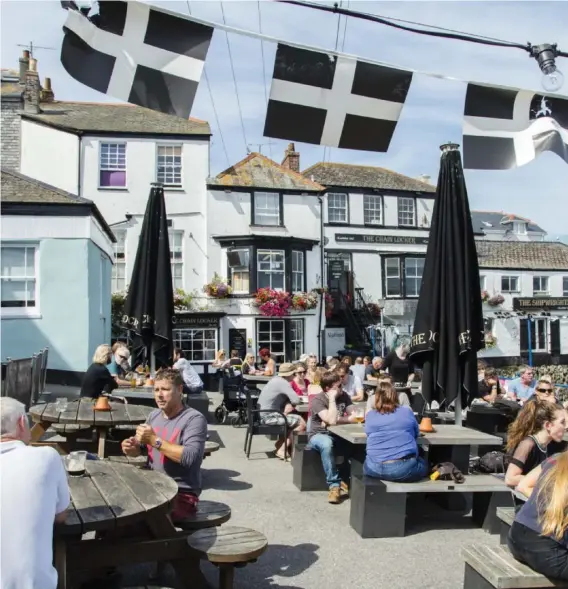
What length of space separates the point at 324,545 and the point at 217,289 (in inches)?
783

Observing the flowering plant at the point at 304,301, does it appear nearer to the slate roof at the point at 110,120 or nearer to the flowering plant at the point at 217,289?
the flowering plant at the point at 217,289

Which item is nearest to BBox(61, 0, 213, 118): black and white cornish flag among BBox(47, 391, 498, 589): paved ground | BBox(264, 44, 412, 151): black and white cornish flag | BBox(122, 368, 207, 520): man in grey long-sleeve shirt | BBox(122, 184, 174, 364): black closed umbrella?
BBox(264, 44, 412, 151): black and white cornish flag

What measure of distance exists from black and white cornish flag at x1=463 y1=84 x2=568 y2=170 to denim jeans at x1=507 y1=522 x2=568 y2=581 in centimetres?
445

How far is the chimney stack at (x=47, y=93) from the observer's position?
1066 inches

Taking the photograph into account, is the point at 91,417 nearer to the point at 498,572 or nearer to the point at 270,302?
the point at 498,572

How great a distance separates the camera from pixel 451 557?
18.0 feet

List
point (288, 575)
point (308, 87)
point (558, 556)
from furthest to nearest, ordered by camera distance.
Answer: point (308, 87) < point (288, 575) < point (558, 556)

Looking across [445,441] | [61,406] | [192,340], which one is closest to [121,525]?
[445,441]

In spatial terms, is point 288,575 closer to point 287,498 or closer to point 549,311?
point 287,498

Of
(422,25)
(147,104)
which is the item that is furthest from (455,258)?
(147,104)

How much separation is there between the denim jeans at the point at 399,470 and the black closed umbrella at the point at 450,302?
1291 millimetres

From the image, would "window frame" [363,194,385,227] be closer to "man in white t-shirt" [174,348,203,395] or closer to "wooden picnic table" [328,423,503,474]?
"man in white t-shirt" [174,348,203,395]

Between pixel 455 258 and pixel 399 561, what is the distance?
11.1 feet

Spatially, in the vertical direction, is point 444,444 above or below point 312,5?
below
